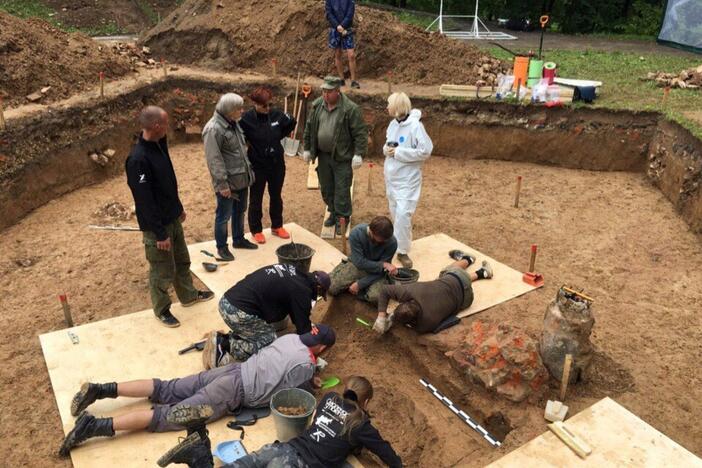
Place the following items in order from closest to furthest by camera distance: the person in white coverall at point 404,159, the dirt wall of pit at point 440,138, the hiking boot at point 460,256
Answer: the person in white coverall at point 404,159, the hiking boot at point 460,256, the dirt wall of pit at point 440,138

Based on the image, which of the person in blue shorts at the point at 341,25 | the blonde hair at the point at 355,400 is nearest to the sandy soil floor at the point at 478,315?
the blonde hair at the point at 355,400

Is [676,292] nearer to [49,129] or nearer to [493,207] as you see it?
[493,207]

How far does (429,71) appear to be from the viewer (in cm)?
1203

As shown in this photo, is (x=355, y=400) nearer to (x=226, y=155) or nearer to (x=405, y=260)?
(x=405, y=260)

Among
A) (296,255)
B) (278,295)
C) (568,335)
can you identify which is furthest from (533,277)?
(278,295)

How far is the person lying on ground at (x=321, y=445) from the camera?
11.9 ft

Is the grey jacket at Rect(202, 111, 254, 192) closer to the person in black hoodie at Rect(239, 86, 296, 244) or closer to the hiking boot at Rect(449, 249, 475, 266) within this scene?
the person in black hoodie at Rect(239, 86, 296, 244)

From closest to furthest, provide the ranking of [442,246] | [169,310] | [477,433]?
[477,433] < [169,310] < [442,246]

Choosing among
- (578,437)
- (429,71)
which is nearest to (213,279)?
(578,437)

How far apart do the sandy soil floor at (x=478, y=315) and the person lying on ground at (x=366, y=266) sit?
1.23ft

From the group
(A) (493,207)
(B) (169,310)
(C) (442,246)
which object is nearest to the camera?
(B) (169,310)

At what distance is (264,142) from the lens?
6.59m

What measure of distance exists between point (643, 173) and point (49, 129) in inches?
388

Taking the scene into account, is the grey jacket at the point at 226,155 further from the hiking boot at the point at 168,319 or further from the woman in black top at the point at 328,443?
the woman in black top at the point at 328,443
